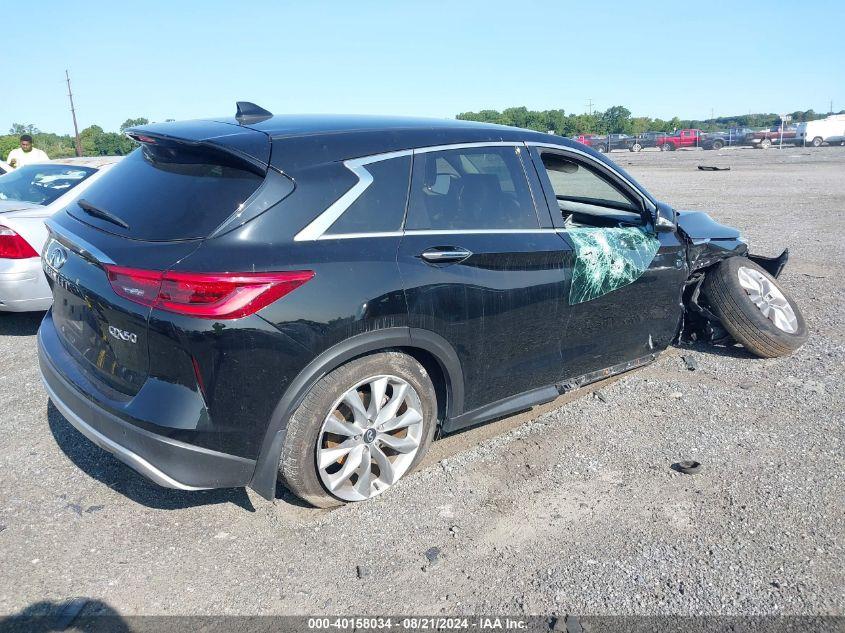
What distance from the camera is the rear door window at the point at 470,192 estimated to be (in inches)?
141

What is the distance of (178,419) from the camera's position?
293 centimetres

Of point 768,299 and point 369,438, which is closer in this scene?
point 369,438

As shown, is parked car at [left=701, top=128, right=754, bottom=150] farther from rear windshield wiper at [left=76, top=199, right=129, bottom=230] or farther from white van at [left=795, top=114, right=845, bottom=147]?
rear windshield wiper at [left=76, top=199, right=129, bottom=230]

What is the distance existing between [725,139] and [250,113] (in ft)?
182

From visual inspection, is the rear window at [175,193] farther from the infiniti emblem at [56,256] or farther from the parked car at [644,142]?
the parked car at [644,142]

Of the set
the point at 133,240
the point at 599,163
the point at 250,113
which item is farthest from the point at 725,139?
the point at 133,240

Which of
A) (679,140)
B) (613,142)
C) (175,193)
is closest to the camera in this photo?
(175,193)

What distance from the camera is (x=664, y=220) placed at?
473 centimetres

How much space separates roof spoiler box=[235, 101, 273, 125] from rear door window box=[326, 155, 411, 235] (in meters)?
0.80

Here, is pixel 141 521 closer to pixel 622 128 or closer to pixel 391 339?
pixel 391 339

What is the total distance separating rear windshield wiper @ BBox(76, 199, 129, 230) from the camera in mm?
3252

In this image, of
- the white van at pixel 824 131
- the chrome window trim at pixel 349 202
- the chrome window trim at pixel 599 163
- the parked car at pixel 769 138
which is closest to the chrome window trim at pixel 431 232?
the chrome window trim at pixel 349 202

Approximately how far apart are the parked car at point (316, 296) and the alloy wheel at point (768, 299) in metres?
1.69

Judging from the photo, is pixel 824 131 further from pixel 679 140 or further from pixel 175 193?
pixel 175 193
